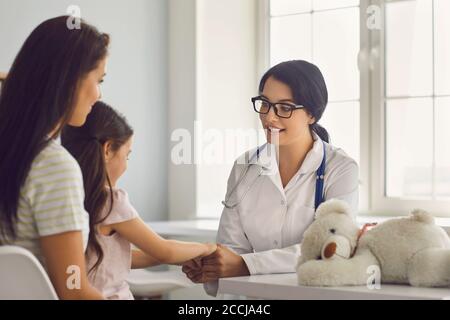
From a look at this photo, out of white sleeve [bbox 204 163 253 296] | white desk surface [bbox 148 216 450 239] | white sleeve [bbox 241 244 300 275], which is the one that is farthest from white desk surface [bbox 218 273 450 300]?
white desk surface [bbox 148 216 450 239]

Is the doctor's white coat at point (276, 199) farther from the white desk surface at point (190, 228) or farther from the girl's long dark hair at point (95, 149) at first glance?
the white desk surface at point (190, 228)

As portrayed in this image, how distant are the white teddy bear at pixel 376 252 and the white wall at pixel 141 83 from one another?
1.80m

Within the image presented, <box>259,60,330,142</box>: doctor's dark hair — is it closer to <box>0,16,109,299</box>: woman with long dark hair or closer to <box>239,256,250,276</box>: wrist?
<box>239,256,250,276</box>: wrist

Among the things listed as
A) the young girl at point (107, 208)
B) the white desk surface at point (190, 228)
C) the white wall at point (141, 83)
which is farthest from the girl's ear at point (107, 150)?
the white wall at point (141, 83)

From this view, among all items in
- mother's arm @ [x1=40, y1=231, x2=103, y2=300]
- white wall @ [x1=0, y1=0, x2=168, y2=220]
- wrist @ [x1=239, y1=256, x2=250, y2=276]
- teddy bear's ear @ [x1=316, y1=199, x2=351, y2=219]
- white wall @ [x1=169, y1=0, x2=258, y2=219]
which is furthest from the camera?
white wall @ [x1=169, y1=0, x2=258, y2=219]

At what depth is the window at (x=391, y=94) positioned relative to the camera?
2.98 meters

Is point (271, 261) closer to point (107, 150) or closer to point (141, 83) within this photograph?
point (107, 150)

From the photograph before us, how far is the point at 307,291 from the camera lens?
155 centimetres

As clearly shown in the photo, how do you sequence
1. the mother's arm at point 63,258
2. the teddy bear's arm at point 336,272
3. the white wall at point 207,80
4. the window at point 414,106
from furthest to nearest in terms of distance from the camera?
the white wall at point 207,80
the window at point 414,106
the teddy bear's arm at point 336,272
the mother's arm at point 63,258

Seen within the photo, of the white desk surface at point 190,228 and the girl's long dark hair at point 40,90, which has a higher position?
the girl's long dark hair at point 40,90

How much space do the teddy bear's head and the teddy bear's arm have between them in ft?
0.07

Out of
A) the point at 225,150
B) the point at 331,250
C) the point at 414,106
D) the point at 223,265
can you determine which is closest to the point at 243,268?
the point at 223,265

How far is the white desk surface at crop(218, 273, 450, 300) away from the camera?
56.6 inches

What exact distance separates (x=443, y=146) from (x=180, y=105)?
4.01 feet
